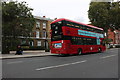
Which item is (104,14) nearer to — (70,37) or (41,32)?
(41,32)

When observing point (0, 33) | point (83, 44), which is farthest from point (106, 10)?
point (0, 33)

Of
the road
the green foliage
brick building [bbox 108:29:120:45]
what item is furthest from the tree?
brick building [bbox 108:29:120:45]

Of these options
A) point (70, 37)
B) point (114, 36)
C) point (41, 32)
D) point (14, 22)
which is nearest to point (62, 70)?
point (70, 37)

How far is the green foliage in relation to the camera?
38059mm

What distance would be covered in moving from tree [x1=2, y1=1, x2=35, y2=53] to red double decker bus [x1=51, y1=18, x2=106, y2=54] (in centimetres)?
818

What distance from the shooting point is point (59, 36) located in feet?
48.9

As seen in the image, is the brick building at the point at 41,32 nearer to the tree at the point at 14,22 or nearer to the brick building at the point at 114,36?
the tree at the point at 14,22

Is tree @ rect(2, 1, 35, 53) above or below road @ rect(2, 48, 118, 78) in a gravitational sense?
above

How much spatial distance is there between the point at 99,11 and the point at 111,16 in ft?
14.7

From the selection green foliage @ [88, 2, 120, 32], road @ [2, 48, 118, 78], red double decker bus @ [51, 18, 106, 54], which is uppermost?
green foliage @ [88, 2, 120, 32]

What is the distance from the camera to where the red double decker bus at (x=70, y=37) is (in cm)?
1457

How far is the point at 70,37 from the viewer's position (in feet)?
49.1

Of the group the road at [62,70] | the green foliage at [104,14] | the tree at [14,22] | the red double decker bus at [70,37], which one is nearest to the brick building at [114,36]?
the green foliage at [104,14]

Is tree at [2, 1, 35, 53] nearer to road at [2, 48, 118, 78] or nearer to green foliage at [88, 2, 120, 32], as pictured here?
road at [2, 48, 118, 78]
